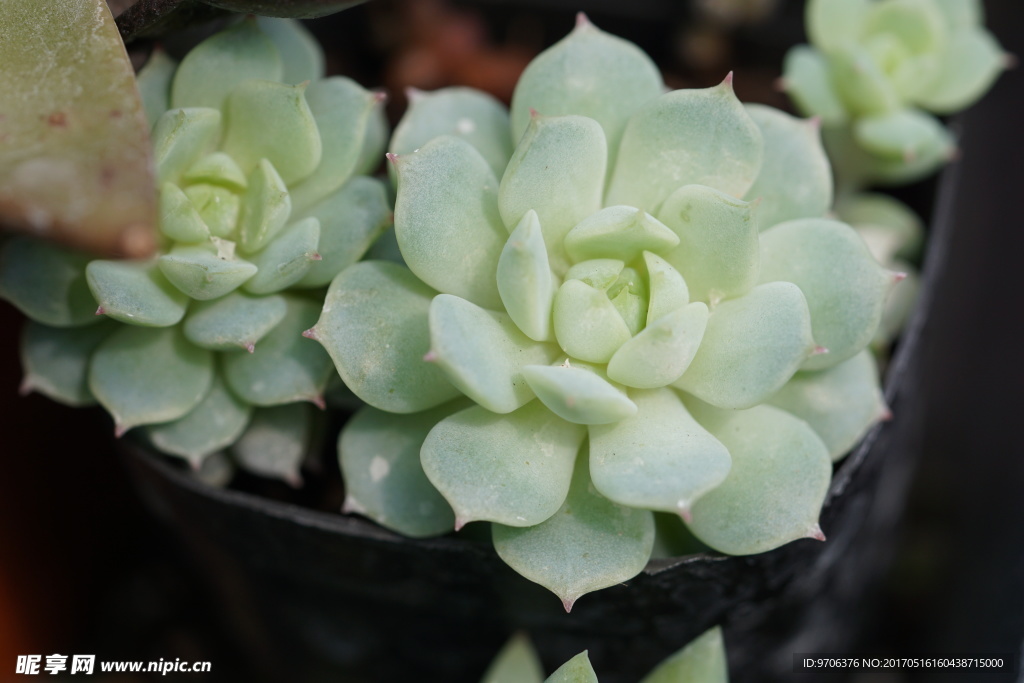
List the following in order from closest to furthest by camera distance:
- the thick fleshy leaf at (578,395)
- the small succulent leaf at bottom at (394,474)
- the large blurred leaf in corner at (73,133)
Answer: the large blurred leaf in corner at (73,133) < the thick fleshy leaf at (578,395) < the small succulent leaf at bottom at (394,474)

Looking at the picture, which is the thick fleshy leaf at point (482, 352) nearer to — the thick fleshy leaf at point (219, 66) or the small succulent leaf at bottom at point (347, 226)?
the small succulent leaf at bottom at point (347, 226)

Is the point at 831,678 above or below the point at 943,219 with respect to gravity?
below

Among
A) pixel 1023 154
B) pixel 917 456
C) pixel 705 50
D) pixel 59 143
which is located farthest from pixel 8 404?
pixel 1023 154

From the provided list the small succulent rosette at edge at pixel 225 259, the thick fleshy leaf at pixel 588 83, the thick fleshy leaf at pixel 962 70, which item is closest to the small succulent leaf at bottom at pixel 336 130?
the small succulent rosette at edge at pixel 225 259

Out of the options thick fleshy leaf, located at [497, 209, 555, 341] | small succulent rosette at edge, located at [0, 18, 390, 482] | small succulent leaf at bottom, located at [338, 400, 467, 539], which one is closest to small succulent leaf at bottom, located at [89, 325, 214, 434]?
small succulent rosette at edge, located at [0, 18, 390, 482]

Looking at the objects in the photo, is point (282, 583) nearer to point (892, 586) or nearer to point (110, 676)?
point (110, 676)

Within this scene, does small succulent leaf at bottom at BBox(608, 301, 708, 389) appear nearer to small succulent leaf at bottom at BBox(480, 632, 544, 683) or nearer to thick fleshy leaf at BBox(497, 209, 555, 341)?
thick fleshy leaf at BBox(497, 209, 555, 341)

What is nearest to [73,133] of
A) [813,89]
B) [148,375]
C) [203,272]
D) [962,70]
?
[203,272]

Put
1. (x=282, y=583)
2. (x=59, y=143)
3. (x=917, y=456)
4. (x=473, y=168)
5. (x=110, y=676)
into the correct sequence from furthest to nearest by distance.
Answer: (x=917, y=456) → (x=110, y=676) → (x=282, y=583) → (x=473, y=168) → (x=59, y=143)

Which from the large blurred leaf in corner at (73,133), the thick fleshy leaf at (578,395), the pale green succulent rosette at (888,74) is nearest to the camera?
the large blurred leaf in corner at (73,133)
